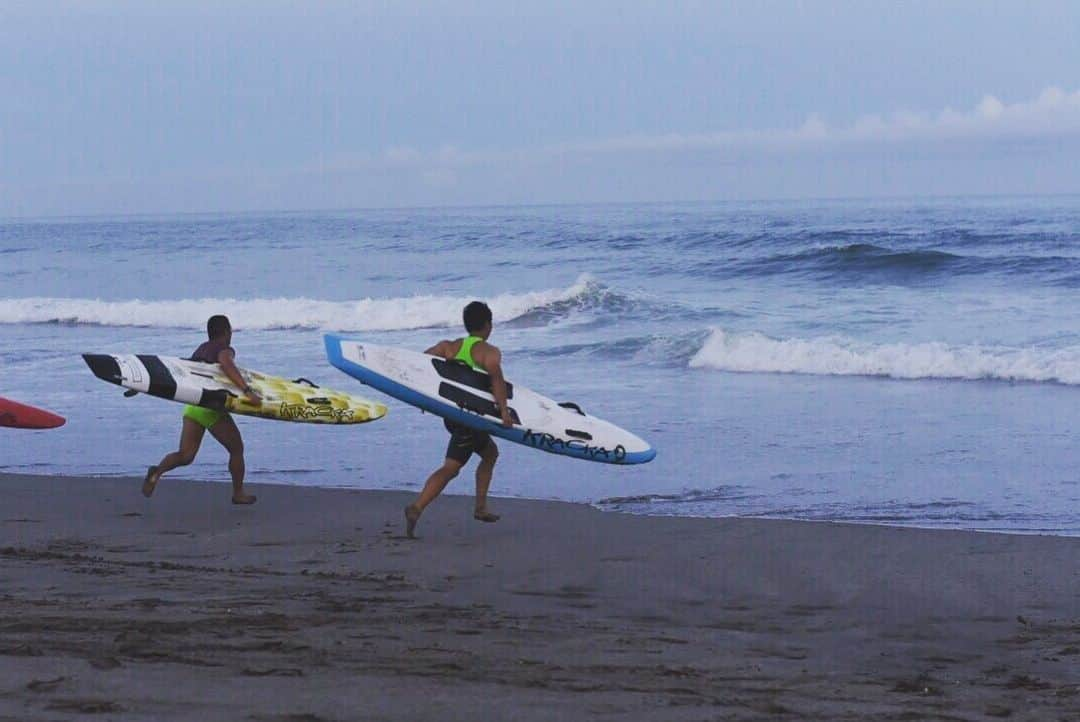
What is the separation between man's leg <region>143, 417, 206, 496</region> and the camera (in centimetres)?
892

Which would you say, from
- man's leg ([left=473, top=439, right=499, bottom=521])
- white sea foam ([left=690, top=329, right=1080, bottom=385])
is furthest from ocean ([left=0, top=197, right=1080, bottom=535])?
man's leg ([left=473, top=439, right=499, bottom=521])

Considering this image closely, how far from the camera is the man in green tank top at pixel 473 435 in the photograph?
798cm

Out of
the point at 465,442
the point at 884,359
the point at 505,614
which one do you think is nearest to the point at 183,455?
the point at 465,442

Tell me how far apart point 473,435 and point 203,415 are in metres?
1.95

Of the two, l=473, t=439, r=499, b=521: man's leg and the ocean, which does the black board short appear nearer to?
l=473, t=439, r=499, b=521: man's leg

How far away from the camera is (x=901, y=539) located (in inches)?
300

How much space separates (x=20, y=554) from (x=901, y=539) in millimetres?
4584

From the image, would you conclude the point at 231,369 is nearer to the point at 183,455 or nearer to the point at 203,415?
the point at 203,415

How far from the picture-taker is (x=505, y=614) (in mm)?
5719

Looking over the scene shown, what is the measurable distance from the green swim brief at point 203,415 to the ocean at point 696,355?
124 centimetres

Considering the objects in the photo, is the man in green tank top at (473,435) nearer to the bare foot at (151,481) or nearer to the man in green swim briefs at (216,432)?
the man in green swim briefs at (216,432)

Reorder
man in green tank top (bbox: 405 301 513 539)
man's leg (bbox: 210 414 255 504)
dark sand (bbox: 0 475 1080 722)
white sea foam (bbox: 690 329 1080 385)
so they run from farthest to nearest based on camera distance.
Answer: white sea foam (bbox: 690 329 1080 385) < man's leg (bbox: 210 414 255 504) < man in green tank top (bbox: 405 301 513 539) < dark sand (bbox: 0 475 1080 722)

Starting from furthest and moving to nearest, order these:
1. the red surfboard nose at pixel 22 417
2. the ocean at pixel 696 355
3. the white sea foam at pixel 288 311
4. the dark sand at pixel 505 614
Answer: the white sea foam at pixel 288 311, the ocean at pixel 696 355, the red surfboard nose at pixel 22 417, the dark sand at pixel 505 614

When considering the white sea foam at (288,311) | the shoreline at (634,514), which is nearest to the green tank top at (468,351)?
the shoreline at (634,514)
